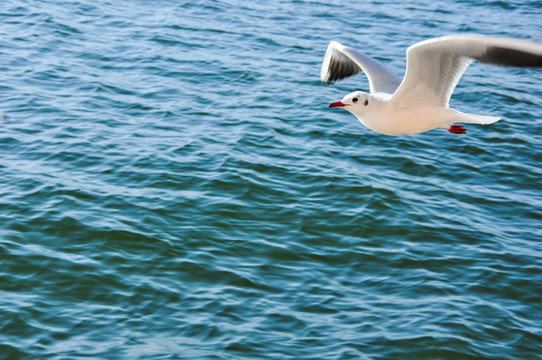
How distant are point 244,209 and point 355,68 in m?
2.18

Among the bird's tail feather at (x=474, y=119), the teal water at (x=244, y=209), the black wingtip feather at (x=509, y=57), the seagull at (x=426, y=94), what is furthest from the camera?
the teal water at (x=244, y=209)

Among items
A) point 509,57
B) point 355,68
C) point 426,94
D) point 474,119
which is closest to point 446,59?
point 426,94

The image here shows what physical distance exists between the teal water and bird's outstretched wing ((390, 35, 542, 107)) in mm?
2239

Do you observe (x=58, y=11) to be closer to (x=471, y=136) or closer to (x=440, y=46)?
(x=471, y=136)

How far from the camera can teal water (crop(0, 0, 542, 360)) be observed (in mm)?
8484

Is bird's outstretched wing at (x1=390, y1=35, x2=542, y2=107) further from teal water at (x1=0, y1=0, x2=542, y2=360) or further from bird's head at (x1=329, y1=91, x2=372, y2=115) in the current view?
teal water at (x1=0, y1=0, x2=542, y2=360)

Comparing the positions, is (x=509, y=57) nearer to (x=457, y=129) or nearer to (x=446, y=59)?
(x=446, y=59)

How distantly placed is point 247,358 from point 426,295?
7.05 ft

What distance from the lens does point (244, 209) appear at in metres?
10.8

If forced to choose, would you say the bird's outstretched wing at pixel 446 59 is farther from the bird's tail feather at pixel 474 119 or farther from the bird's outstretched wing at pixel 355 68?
the bird's outstretched wing at pixel 355 68

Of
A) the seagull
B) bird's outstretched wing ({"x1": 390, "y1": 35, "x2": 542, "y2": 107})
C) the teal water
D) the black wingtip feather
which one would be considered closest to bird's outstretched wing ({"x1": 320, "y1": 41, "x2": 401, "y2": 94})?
the seagull

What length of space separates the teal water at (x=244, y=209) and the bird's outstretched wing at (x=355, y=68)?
1757 mm

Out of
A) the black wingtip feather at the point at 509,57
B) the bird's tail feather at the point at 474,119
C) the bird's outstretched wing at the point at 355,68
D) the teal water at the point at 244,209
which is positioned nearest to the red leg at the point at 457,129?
the bird's tail feather at the point at 474,119

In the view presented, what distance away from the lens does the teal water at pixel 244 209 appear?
8484 mm
